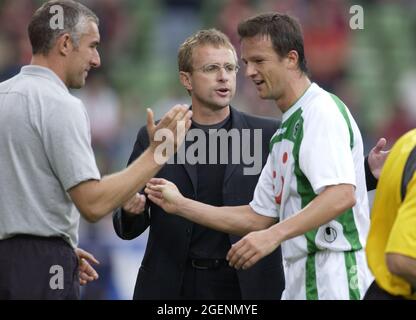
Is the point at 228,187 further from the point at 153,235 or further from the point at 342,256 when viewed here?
the point at 342,256

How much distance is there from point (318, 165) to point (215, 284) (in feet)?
4.38

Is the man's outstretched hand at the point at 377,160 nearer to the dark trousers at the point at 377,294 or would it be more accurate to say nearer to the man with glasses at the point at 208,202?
the man with glasses at the point at 208,202

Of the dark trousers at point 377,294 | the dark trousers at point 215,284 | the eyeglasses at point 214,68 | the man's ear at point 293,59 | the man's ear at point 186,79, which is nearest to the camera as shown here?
the dark trousers at point 377,294

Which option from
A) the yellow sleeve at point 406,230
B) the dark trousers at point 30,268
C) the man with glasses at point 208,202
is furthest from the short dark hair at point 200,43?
the yellow sleeve at point 406,230

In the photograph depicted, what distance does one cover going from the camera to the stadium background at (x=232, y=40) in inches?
468

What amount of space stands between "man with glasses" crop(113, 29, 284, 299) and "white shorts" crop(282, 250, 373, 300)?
821 millimetres

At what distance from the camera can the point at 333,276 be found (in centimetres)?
514

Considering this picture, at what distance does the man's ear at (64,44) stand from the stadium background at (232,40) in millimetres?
6236

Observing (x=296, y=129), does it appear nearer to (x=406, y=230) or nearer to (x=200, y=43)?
(x=406, y=230)

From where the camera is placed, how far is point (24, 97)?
4.98 metres

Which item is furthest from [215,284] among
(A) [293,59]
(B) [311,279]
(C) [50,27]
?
(C) [50,27]
